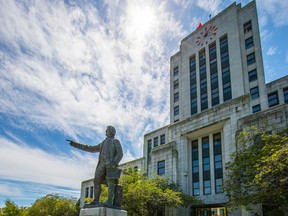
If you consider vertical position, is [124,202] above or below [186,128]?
below

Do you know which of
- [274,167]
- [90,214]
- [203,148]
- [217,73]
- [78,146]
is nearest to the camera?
[90,214]

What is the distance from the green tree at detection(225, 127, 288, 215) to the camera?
49.9 feet

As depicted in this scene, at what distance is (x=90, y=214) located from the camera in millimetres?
8312

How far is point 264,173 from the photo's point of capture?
15430 millimetres

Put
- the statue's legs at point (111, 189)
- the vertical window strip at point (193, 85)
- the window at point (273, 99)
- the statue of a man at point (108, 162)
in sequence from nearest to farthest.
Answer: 1. the statue's legs at point (111, 189)
2. the statue of a man at point (108, 162)
3. the window at point (273, 99)
4. the vertical window strip at point (193, 85)

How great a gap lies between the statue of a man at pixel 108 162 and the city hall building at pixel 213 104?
54.7 feet

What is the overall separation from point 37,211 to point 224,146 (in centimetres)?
3489

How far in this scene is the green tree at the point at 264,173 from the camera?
49.9ft

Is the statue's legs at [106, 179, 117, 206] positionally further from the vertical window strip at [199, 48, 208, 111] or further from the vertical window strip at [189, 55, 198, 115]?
the vertical window strip at [189, 55, 198, 115]

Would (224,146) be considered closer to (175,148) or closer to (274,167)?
(175,148)

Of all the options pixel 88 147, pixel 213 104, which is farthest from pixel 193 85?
pixel 88 147

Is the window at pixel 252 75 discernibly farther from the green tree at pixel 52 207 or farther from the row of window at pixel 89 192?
the row of window at pixel 89 192

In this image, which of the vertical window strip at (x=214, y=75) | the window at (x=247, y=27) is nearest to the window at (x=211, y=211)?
the vertical window strip at (x=214, y=75)

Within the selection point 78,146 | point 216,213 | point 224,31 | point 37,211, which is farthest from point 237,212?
point 37,211
